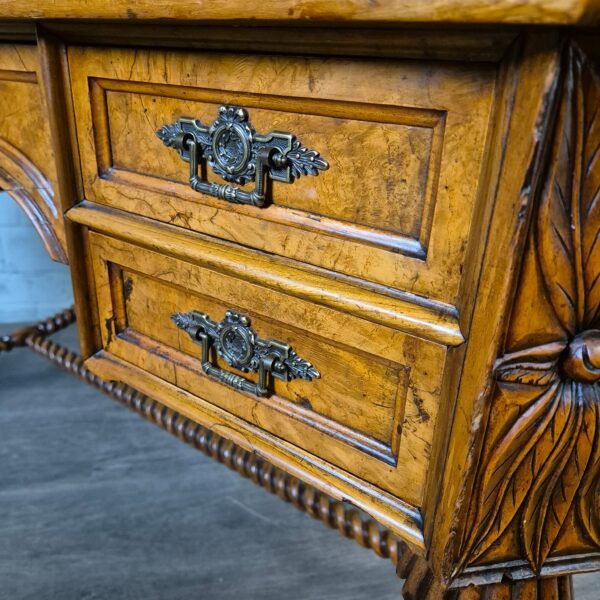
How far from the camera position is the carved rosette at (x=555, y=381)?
1.06ft

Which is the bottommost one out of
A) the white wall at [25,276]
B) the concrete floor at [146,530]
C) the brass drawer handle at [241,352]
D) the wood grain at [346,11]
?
the concrete floor at [146,530]

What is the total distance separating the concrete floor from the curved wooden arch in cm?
48

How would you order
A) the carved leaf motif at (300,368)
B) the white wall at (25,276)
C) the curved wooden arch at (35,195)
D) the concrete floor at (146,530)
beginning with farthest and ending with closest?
1. the white wall at (25,276)
2. the concrete floor at (146,530)
3. the curved wooden arch at (35,195)
4. the carved leaf motif at (300,368)

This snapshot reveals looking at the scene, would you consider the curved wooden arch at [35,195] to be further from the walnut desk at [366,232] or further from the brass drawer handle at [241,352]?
the brass drawer handle at [241,352]

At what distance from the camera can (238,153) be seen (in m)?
0.45

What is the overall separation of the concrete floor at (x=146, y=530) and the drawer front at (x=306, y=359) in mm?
354

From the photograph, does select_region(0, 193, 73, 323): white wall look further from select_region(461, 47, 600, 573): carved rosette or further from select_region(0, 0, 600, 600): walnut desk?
select_region(461, 47, 600, 573): carved rosette

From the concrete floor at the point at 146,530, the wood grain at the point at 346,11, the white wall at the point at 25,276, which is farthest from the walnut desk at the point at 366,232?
the white wall at the point at 25,276

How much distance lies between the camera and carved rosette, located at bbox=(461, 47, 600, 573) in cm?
32

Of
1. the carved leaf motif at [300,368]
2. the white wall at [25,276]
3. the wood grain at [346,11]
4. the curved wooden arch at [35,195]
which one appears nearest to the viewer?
the wood grain at [346,11]

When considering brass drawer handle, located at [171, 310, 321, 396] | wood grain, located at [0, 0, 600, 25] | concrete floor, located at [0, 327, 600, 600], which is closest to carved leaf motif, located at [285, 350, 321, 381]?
brass drawer handle, located at [171, 310, 321, 396]

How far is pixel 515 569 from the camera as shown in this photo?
0.46 meters

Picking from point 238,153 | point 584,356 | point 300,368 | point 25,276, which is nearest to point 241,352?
point 300,368

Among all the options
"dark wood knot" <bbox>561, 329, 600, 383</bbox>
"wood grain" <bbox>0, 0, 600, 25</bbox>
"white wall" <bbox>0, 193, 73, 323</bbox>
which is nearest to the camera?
"wood grain" <bbox>0, 0, 600, 25</bbox>
